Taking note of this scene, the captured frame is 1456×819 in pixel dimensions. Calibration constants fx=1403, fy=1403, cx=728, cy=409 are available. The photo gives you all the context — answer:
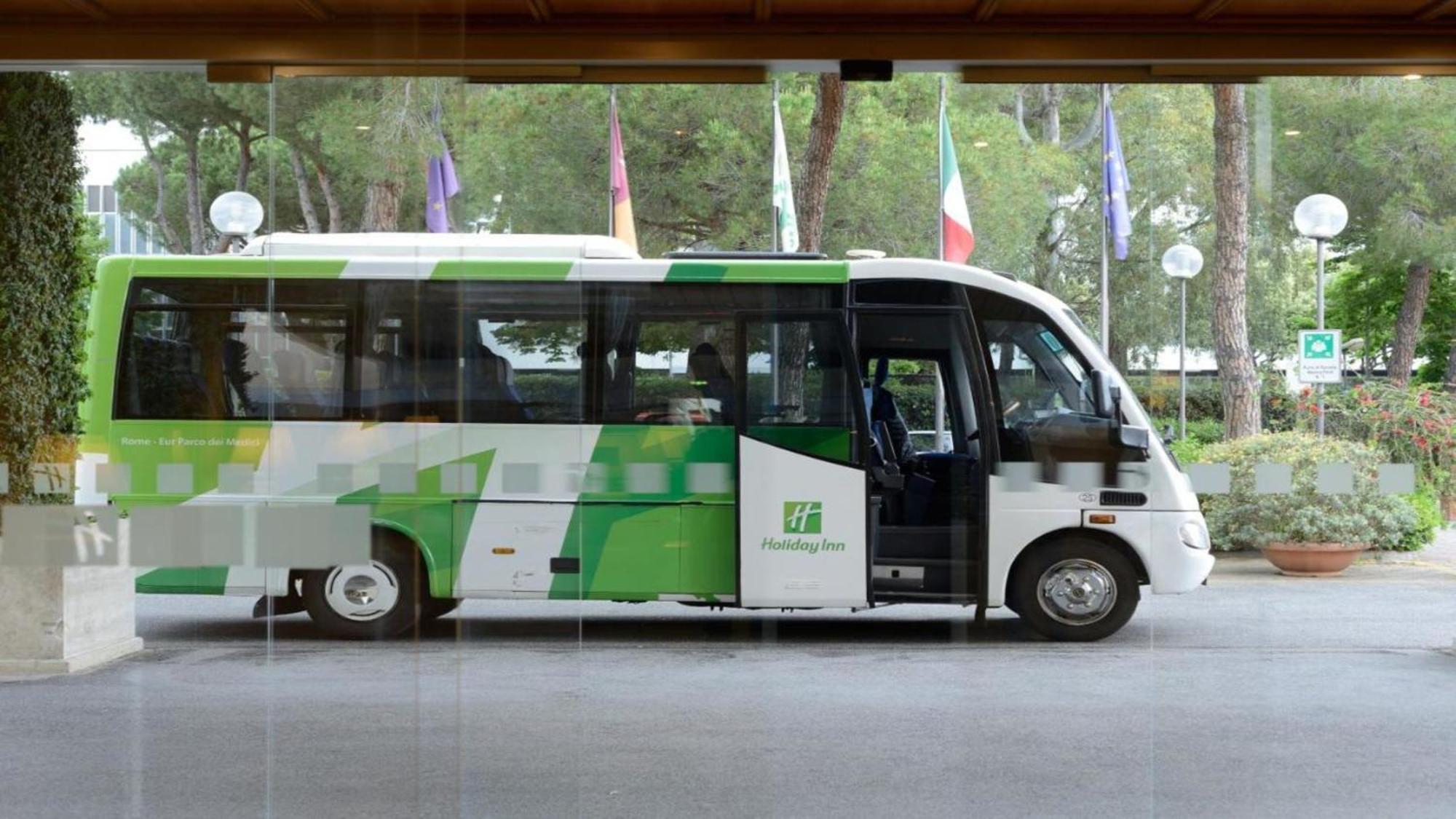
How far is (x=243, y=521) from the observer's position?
372cm

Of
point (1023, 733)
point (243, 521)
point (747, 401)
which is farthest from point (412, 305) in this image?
point (1023, 733)

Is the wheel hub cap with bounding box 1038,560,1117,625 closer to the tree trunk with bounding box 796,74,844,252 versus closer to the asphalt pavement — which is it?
the asphalt pavement

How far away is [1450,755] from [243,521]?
3765 millimetres

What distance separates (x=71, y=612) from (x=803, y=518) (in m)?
2.94

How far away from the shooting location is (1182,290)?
445 centimetres

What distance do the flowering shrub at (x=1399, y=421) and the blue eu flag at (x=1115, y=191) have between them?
74 cm

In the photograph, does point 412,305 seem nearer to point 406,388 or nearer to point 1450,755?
point 406,388

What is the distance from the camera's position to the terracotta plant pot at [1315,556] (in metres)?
4.57

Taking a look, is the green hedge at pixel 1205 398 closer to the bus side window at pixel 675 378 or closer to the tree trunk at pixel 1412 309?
the tree trunk at pixel 1412 309

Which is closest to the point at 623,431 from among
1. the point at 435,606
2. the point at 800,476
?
the point at 800,476

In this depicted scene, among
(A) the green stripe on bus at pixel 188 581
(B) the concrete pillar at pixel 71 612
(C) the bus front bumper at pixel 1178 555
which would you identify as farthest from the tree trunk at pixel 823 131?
(B) the concrete pillar at pixel 71 612

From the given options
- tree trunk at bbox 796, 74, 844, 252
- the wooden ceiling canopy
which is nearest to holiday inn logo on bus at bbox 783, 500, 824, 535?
tree trunk at bbox 796, 74, 844, 252

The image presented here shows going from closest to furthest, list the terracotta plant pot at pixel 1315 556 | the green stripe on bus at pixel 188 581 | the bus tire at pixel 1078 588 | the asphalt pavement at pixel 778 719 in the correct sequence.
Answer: the green stripe on bus at pixel 188 581
the asphalt pavement at pixel 778 719
the terracotta plant pot at pixel 1315 556
the bus tire at pixel 1078 588

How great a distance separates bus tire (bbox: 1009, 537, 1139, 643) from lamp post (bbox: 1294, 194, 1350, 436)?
→ 3.98ft
